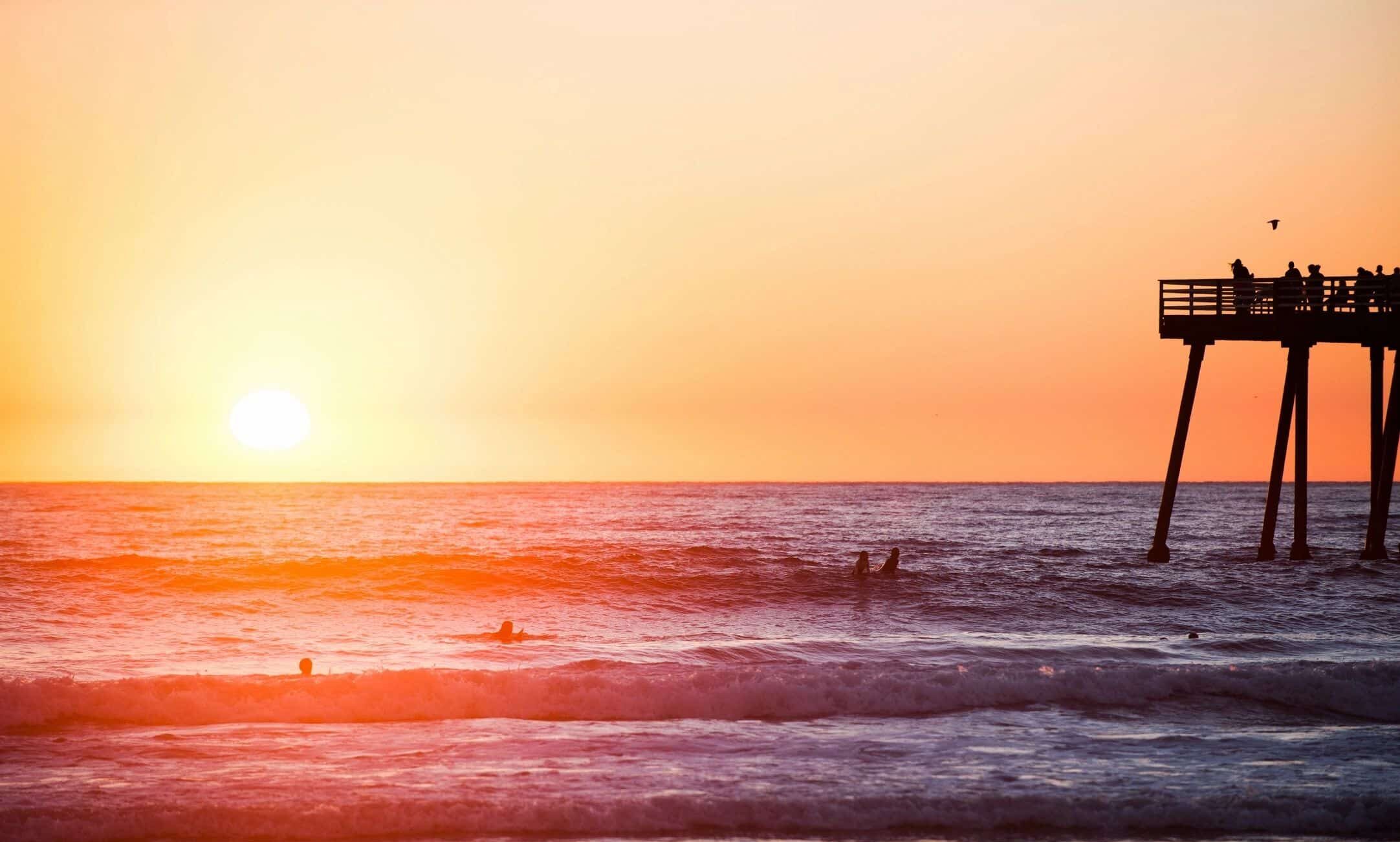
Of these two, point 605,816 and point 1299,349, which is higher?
point 1299,349

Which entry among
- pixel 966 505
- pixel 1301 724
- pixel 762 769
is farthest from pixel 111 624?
pixel 966 505

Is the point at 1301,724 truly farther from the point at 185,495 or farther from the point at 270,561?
the point at 185,495

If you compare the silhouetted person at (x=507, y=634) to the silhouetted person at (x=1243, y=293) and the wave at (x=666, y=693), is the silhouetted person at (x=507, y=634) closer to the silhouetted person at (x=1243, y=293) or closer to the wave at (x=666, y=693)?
the wave at (x=666, y=693)

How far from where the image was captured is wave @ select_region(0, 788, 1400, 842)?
41.0ft

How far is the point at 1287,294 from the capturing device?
97.0 ft

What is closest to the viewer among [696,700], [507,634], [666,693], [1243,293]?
[696,700]

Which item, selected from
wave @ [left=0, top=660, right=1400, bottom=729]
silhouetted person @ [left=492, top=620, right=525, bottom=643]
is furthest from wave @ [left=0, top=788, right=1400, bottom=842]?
silhouetted person @ [left=492, top=620, right=525, bottom=643]

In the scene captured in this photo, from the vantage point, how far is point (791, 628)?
26.8 m

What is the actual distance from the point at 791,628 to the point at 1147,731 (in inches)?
424

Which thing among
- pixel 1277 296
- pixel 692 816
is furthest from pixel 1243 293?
pixel 692 816

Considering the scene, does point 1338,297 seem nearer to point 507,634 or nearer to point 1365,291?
point 1365,291

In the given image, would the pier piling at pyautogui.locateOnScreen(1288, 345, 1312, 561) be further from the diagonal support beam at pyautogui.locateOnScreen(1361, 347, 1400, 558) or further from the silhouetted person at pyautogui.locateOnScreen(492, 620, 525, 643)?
the silhouetted person at pyautogui.locateOnScreen(492, 620, 525, 643)

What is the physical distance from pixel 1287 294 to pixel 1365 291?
194cm

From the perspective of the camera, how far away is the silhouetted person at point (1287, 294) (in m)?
29.5
